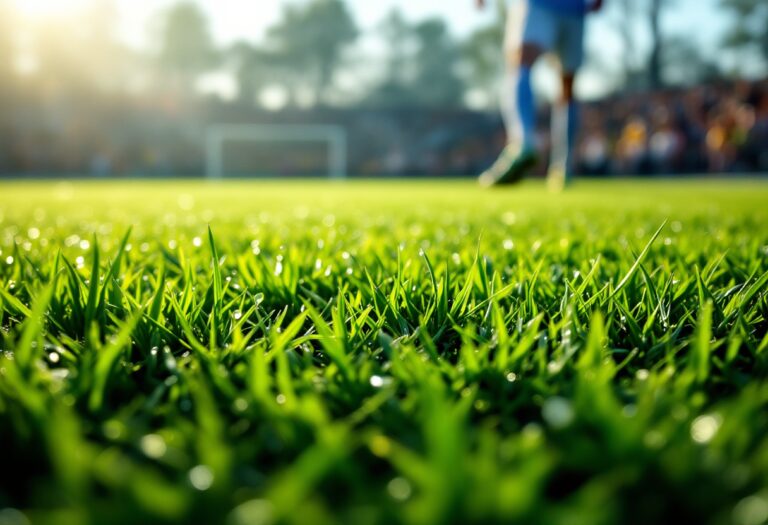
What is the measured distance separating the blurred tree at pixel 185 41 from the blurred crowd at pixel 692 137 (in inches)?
1307

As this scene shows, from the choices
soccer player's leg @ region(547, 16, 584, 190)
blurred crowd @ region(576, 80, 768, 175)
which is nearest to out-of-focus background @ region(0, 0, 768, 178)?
blurred crowd @ region(576, 80, 768, 175)

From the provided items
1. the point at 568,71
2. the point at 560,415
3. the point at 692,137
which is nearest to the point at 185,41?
the point at 692,137

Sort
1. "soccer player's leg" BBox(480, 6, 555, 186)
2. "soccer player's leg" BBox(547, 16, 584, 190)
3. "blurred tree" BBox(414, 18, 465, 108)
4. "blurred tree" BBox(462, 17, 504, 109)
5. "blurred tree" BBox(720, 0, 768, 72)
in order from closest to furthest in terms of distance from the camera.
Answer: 1. "soccer player's leg" BBox(480, 6, 555, 186)
2. "soccer player's leg" BBox(547, 16, 584, 190)
3. "blurred tree" BBox(720, 0, 768, 72)
4. "blurred tree" BBox(462, 17, 504, 109)
5. "blurred tree" BBox(414, 18, 465, 108)

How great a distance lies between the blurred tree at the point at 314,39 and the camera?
44531 mm

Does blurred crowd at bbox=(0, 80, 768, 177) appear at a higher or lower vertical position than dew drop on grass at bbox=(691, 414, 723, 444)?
higher

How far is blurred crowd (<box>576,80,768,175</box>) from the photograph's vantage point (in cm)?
1507

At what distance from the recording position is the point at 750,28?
35906 millimetres

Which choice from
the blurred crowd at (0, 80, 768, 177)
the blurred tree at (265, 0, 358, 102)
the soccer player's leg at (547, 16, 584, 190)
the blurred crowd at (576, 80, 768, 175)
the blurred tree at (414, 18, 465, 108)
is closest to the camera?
the soccer player's leg at (547, 16, 584, 190)

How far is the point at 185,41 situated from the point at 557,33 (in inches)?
1772

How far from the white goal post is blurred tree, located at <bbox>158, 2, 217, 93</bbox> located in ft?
62.7

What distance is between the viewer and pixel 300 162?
26.5m

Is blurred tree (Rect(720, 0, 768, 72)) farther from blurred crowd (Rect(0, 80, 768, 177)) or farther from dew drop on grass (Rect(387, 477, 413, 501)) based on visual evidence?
dew drop on grass (Rect(387, 477, 413, 501))

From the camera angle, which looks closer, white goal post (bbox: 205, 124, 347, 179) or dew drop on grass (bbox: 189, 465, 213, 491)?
dew drop on grass (bbox: 189, 465, 213, 491)

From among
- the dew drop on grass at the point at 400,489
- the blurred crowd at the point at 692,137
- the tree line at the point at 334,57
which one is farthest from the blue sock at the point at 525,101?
the tree line at the point at 334,57
